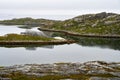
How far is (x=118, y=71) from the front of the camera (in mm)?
Answer: 70500

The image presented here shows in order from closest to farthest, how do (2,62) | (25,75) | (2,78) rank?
(2,78), (25,75), (2,62)

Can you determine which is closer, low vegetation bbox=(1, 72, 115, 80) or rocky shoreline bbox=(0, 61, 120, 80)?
low vegetation bbox=(1, 72, 115, 80)

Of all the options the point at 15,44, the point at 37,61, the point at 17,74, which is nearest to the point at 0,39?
the point at 15,44

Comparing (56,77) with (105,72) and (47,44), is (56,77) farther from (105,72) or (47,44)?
(47,44)

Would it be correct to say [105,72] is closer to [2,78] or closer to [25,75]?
[25,75]

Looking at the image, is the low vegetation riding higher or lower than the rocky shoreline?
higher

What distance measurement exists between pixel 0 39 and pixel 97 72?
9555cm

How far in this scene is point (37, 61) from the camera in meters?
99.2

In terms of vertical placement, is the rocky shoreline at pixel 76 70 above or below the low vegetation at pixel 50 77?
below

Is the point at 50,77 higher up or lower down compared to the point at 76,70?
higher up

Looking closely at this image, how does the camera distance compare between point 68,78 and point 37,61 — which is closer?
point 68,78

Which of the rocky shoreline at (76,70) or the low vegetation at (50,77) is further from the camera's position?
the rocky shoreline at (76,70)

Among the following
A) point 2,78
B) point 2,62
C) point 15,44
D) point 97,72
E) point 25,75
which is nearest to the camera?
point 2,78

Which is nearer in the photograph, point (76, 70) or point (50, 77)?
point (50, 77)
